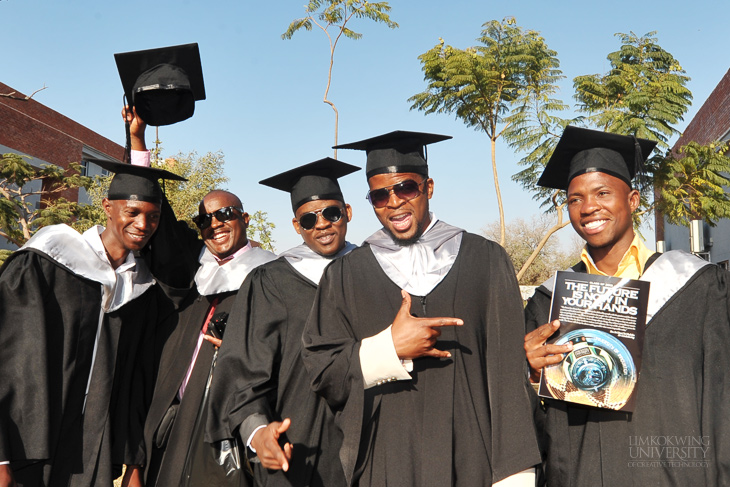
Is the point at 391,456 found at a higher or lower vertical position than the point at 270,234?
lower

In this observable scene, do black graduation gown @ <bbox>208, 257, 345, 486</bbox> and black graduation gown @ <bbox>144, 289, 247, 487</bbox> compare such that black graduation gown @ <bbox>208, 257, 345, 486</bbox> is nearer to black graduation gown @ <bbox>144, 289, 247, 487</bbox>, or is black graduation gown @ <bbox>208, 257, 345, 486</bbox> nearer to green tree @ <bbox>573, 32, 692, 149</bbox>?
black graduation gown @ <bbox>144, 289, 247, 487</bbox>


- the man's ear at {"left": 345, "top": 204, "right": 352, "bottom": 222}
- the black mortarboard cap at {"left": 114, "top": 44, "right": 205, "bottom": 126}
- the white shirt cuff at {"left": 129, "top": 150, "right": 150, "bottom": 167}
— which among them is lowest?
the man's ear at {"left": 345, "top": 204, "right": 352, "bottom": 222}

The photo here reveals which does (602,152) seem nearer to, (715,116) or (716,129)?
(716,129)

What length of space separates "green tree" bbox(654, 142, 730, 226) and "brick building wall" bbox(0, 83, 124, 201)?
1958 centimetres

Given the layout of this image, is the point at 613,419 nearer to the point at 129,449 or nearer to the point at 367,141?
the point at 367,141

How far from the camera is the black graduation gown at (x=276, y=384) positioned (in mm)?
3154

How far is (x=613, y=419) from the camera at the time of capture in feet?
8.68

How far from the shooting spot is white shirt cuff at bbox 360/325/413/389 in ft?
7.70

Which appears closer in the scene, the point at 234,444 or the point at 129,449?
the point at 234,444

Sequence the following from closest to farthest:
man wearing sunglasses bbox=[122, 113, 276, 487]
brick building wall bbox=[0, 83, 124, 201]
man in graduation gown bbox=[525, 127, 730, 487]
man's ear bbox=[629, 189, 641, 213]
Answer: man in graduation gown bbox=[525, 127, 730, 487], man's ear bbox=[629, 189, 641, 213], man wearing sunglasses bbox=[122, 113, 276, 487], brick building wall bbox=[0, 83, 124, 201]

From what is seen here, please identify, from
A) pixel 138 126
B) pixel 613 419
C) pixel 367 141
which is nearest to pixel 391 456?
pixel 613 419

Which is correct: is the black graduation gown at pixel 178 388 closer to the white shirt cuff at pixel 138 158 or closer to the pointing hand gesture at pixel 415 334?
the white shirt cuff at pixel 138 158

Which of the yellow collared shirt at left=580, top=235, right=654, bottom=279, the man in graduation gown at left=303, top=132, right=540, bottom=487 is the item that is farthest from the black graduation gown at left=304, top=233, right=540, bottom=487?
the yellow collared shirt at left=580, top=235, right=654, bottom=279

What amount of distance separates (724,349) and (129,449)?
10.3 ft
